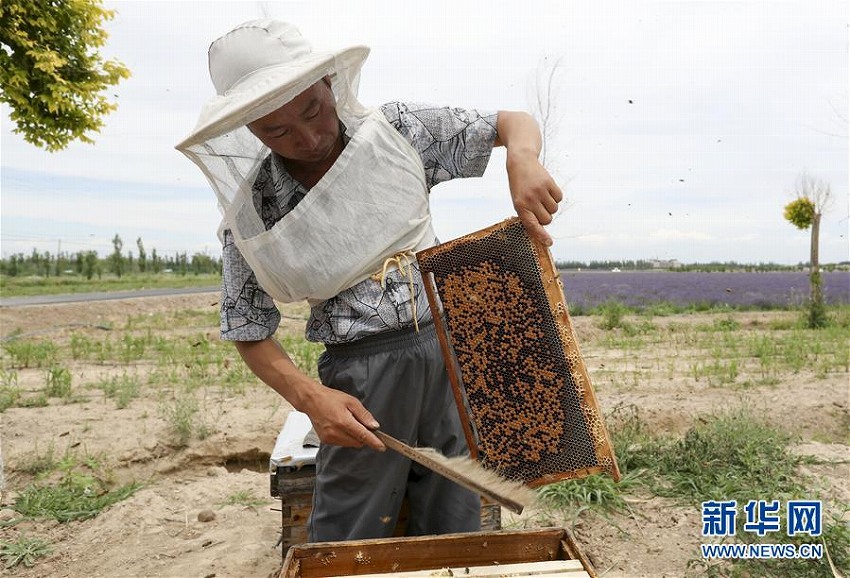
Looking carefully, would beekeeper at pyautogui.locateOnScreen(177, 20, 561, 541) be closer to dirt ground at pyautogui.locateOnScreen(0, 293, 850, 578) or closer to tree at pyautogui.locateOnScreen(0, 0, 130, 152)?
dirt ground at pyautogui.locateOnScreen(0, 293, 850, 578)

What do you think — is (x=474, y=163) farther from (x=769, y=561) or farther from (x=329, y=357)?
(x=769, y=561)

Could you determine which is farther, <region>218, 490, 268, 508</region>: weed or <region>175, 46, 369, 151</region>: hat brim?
<region>218, 490, 268, 508</region>: weed

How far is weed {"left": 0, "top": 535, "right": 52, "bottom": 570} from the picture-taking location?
3.83 metres

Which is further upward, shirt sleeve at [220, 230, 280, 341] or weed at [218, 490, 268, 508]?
shirt sleeve at [220, 230, 280, 341]

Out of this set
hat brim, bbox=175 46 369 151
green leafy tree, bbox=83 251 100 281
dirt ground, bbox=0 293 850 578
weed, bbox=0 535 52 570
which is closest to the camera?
hat brim, bbox=175 46 369 151

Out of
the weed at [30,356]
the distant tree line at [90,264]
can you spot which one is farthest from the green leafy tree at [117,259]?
the weed at [30,356]

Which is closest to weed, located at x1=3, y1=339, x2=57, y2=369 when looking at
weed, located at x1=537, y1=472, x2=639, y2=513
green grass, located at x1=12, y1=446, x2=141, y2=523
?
green grass, located at x1=12, y1=446, x2=141, y2=523

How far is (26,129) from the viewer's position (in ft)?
25.0

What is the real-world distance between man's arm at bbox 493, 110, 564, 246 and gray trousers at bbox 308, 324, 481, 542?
55 centimetres

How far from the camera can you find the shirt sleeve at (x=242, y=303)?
2205mm

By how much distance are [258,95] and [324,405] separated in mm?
938

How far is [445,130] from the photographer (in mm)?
2258

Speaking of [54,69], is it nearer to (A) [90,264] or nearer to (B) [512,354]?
(B) [512,354]

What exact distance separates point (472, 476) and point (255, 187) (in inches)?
47.1
